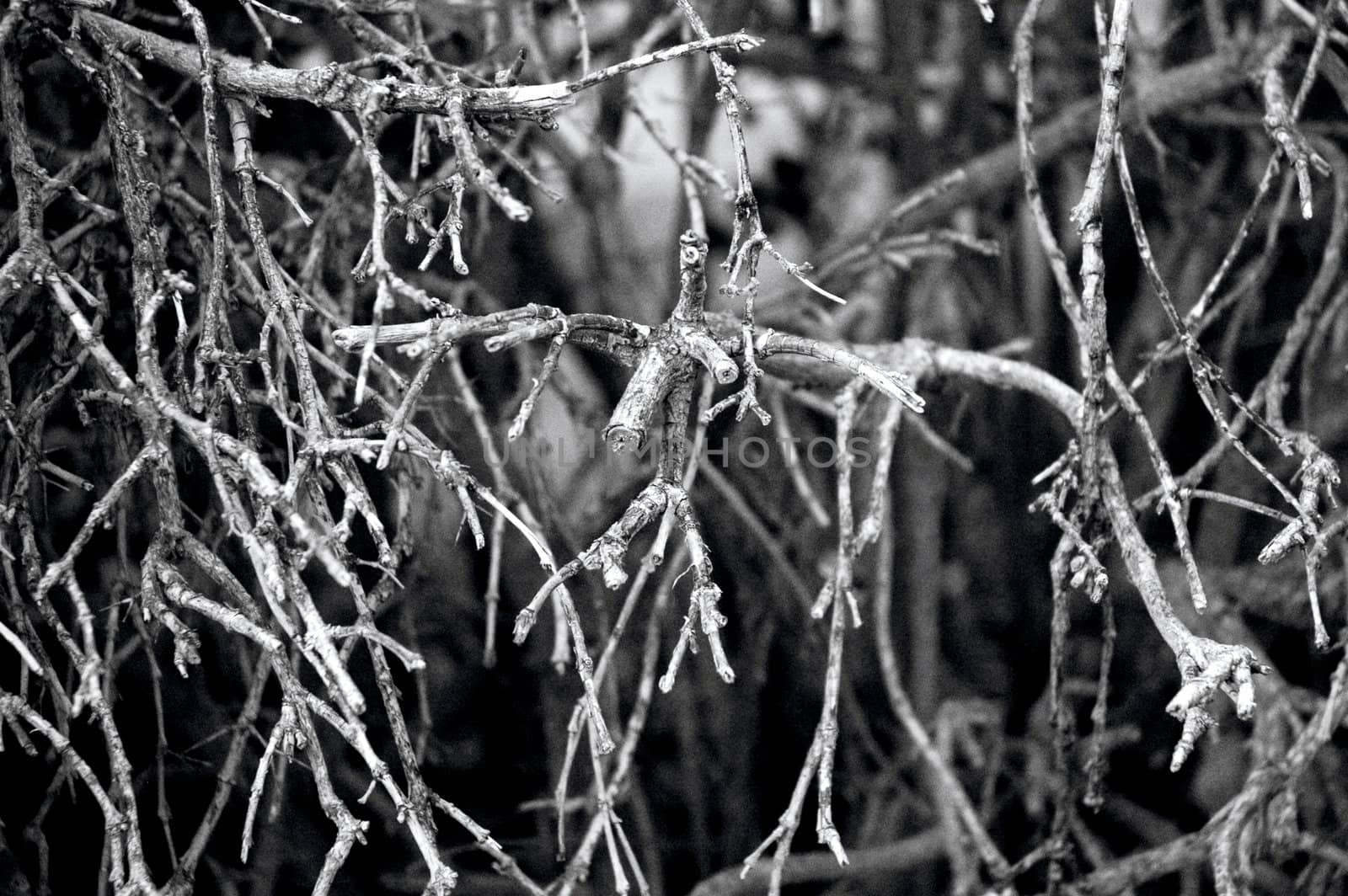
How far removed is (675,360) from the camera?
57.9 inches

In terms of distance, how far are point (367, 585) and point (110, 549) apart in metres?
0.52

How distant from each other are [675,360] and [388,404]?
0.41 metres

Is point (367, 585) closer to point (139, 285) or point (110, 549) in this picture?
point (110, 549)

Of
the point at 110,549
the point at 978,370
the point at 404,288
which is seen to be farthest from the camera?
the point at 110,549

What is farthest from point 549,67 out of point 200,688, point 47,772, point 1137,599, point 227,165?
point 1137,599

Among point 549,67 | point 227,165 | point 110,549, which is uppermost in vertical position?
point 549,67

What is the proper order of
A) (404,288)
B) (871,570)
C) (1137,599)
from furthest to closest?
(871,570) → (1137,599) → (404,288)

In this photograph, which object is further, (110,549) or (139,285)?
(110,549)

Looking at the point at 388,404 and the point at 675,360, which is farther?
the point at 388,404

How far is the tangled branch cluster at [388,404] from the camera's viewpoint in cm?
135

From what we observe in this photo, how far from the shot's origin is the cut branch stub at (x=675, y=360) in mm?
1354

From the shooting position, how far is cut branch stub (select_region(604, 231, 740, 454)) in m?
1.35

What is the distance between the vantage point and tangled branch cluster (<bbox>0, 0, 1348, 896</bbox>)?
135 cm

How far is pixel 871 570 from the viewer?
363 centimetres
